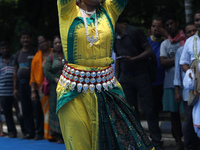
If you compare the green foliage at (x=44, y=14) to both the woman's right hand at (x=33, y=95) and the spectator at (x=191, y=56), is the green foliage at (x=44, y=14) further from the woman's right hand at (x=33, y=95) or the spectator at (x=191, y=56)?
the spectator at (x=191, y=56)

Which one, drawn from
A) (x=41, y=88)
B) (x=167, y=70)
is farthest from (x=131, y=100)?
(x=41, y=88)

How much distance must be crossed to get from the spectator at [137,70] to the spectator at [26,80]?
2709mm

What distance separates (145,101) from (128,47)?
91cm

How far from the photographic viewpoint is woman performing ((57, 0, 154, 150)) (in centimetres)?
367

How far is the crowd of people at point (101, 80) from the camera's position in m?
3.71

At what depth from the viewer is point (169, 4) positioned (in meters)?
10.9

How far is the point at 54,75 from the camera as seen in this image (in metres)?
7.32

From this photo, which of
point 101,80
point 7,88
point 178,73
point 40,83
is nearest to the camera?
point 101,80

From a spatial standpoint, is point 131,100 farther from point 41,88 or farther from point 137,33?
point 41,88

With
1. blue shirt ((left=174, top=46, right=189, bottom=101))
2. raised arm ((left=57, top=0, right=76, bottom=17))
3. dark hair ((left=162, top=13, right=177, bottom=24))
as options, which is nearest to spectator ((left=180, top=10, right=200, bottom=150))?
blue shirt ((left=174, top=46, right=189, bottom=101))

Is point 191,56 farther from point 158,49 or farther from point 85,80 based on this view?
point 85,80

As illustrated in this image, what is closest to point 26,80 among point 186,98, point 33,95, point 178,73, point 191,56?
point 33,95

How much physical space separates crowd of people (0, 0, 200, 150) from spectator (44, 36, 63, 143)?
0.06ft

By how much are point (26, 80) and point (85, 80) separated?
15.5 ft
